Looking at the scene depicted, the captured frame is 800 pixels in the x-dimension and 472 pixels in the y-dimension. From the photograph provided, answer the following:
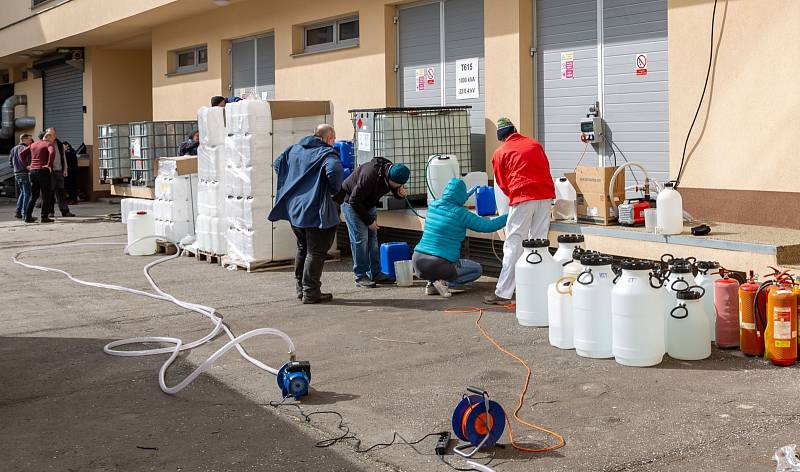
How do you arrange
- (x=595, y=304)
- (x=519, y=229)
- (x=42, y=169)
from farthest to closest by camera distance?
1. (x=42, y=169)
2. (x=519, y=229)
3. (x=595, y=304)

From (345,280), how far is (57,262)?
17.3 ft

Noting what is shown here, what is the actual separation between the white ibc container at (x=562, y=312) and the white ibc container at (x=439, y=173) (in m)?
4.32

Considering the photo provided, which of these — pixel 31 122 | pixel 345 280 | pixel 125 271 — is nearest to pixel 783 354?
pixel 345 280

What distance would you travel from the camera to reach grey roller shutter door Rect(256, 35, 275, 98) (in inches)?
746

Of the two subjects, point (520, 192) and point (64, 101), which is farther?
point (64, 101)

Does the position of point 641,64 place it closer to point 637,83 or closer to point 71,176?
point 637,83

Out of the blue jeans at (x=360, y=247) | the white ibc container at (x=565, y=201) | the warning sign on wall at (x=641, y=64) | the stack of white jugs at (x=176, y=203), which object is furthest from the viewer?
the stack of white jugs at (x=176, y=203)

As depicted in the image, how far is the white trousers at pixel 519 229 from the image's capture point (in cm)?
980

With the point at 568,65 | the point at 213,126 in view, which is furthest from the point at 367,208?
the point at 568,65

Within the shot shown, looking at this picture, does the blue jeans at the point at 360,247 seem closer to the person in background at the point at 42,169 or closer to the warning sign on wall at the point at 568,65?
the warning sign on wall at the point at 568,65

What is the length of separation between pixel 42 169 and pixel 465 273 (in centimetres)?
1333

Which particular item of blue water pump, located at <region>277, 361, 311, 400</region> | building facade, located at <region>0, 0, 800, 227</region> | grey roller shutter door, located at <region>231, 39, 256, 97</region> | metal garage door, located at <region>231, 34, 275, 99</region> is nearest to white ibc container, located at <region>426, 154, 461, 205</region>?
building facade, located at <region>0, 0, 800, 227</region>

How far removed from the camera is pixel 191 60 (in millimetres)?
22594

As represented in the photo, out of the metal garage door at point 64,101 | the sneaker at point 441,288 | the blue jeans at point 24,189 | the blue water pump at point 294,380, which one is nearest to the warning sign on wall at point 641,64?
the sneaker at point 441,288
